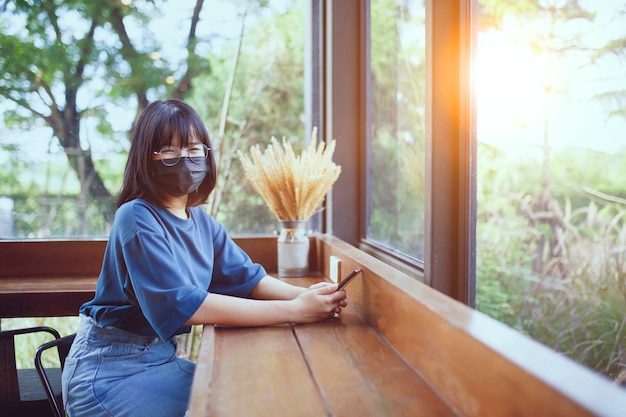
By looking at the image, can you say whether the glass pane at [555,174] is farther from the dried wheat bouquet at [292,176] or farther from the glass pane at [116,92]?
the glass pane at [116,92]

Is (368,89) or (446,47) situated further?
(368,89)

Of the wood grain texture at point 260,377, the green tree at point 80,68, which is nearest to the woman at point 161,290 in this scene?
the wood grain texture at point 260,377

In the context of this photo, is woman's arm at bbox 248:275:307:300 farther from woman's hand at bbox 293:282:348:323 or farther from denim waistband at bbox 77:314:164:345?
denim waistband at bbox 77:314:164:345

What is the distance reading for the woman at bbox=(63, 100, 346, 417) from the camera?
171cm

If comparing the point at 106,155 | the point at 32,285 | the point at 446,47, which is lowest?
the point at 32,285

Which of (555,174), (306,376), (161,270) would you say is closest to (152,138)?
(161,270)

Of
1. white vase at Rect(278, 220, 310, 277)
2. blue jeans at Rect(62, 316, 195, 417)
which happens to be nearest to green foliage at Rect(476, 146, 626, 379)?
blue jeans at Rect(62, 316, 195, 417)

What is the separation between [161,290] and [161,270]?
6 cm

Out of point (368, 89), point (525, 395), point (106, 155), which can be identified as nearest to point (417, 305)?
point (525, 395)

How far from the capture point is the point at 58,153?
314 cm

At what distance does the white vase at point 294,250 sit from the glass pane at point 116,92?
0.53m

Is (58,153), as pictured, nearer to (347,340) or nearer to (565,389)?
(347,340)

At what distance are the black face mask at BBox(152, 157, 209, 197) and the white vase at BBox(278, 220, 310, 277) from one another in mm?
760

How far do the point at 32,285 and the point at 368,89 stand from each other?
5.91 ft
